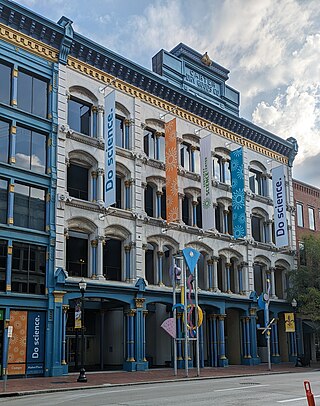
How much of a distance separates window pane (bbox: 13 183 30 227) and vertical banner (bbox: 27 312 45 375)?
473cm

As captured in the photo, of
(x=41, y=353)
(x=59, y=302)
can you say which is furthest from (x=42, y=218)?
(x=41, y=353)

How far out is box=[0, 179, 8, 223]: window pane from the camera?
27969 mm

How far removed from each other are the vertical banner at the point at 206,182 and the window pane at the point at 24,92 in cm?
1226

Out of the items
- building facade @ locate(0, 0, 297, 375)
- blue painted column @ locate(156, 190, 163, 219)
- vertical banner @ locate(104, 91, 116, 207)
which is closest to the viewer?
building facade @ locate(0, 0, 297, 375)

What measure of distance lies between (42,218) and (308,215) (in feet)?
95.5

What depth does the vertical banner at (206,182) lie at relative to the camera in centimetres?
3656

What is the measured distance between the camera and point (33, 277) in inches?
1125

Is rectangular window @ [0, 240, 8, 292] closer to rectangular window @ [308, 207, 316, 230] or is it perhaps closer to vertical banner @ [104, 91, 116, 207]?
vertical banner @ [104, 91, 116, 207]

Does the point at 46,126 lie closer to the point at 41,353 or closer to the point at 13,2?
the point at 13,2

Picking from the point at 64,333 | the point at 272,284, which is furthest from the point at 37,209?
the point at 272,284

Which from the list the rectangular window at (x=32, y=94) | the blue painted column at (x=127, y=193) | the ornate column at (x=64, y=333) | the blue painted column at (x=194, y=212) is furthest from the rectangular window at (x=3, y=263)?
the blue painted column at (x=194, y=212)

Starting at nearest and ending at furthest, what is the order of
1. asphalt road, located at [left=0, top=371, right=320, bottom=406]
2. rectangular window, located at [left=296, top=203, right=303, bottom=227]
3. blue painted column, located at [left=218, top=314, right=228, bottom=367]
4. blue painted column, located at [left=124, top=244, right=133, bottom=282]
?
asphalt road, located at [left=0, top=371, right=320, bottom=406] < blue painted column, located at [left=124, top=244, right=133, bottom=282] < blue painted column, located at [left=218, top=314, right=228, bottom=367] < rectangular window, located at [left=296, top=203, right=303, bottom=227]

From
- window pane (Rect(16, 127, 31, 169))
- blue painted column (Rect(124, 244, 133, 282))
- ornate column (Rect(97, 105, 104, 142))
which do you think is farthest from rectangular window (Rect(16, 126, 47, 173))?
blue painted column (Rect(124, 244, 133, 282))

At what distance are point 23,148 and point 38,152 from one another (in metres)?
0.96
